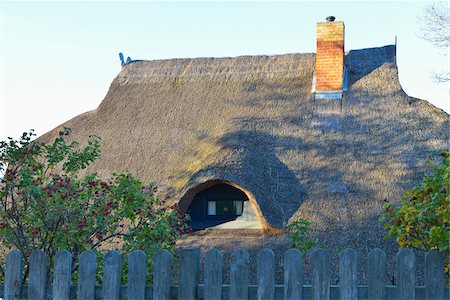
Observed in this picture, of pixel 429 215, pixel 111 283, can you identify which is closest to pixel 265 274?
pixel 111 283

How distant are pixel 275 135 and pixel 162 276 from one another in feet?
21.1

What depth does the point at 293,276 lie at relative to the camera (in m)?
5.33

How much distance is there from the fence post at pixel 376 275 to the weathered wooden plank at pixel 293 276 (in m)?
0.57

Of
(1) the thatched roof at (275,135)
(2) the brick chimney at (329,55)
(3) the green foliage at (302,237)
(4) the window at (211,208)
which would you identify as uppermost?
(2) the brick chimney at (329,55)

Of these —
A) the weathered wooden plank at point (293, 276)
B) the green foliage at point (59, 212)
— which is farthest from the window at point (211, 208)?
the weathered wooden plank at point (293, 276)

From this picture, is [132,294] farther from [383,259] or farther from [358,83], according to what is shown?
[358,83]

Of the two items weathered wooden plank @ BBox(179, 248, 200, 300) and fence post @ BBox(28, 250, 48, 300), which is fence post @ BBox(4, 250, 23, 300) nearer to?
fence post @ BBox(28, 250, 48, 300)

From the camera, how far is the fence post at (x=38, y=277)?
576 cm

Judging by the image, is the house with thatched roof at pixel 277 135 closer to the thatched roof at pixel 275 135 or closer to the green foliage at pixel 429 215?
the thatched roof at pixel 275 135

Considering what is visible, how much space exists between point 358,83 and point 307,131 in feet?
6.29

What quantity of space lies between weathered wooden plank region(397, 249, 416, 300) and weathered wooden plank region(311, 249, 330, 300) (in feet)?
1.94

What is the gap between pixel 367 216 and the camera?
9703 mm

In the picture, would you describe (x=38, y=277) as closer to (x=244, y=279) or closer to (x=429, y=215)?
(x=244, y=279)

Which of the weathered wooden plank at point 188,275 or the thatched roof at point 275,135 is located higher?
the thatched roof at point 275,135
